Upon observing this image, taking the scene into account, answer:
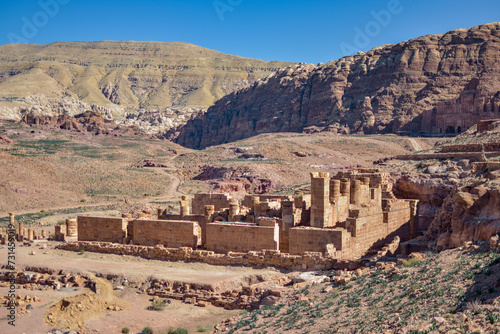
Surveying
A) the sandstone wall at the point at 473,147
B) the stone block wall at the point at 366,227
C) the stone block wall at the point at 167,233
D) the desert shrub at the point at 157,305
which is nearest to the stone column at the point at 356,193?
the stone block wall at the point at 366,227

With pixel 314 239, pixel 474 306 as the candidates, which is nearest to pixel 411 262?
pixel 314 239

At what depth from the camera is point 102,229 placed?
21.1 meters

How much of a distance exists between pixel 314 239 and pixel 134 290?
5802 millimetres

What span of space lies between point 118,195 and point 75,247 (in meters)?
27.2

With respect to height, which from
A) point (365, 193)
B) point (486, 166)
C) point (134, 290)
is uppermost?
point (486, 166)

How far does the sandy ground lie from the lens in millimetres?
13734

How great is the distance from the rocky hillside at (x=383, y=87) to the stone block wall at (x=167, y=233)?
2111 inches

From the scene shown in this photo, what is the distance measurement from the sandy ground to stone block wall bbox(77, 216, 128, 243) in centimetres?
125

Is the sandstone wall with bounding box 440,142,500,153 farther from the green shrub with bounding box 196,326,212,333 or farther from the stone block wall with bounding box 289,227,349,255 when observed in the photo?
the green shrub with bounding box 196,326,212,333

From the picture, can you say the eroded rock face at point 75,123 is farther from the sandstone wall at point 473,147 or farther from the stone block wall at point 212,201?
the stone block wall at point 212,201

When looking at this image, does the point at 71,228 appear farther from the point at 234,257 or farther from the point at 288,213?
the point at 288,213

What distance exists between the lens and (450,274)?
10.9m

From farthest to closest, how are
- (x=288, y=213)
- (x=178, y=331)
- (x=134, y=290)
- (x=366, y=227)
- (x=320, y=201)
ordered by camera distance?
(x=288, y=213) < (x=366, y=227) < (x=320, y=201) < (x=134, y=290) < (x=178, y=331)

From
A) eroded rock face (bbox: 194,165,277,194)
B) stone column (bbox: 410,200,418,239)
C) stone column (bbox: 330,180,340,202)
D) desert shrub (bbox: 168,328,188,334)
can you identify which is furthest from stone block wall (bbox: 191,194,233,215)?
eroded rock face (bbox: 194,165,277,194)
